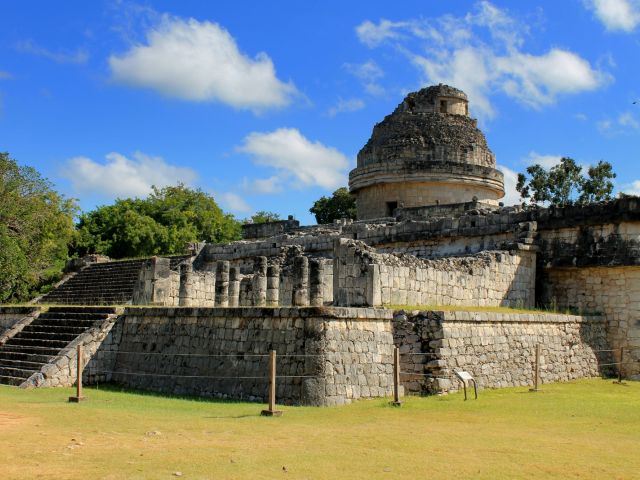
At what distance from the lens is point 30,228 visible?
32.8m

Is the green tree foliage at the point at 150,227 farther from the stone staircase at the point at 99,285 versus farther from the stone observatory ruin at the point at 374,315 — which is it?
the stone observatory ruin at the point at 374,315

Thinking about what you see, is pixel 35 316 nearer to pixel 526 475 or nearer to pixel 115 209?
pixel 526 475

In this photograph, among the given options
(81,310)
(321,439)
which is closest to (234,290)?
(81,310)

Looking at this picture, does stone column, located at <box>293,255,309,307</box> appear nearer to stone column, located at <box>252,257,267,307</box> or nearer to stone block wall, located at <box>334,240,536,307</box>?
stone block wall, located at <box>334,240,536,307</box>

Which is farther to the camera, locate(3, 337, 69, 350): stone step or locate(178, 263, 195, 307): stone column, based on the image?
locate(178, 263, 195, 307): stone column

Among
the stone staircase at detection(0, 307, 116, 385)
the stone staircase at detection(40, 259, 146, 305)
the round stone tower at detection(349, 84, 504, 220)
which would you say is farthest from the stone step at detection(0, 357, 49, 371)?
the round stone tower at detection(349, 84, 504, 220)

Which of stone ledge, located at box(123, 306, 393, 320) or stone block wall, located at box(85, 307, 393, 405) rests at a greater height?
stone ledge, located at box(123, 306, 393, 320)

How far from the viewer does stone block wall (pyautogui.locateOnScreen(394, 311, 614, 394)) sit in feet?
45.1

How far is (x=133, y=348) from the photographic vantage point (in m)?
16.4

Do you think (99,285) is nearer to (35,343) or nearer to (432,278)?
(35,343)

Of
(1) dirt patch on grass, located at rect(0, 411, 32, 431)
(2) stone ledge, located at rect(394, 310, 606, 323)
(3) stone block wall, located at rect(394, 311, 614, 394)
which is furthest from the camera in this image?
(2) stone ledge, located at rect(394, 310, 606, 323)

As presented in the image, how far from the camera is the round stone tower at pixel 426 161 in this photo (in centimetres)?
2797

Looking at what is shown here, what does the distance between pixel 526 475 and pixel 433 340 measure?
5.98 m

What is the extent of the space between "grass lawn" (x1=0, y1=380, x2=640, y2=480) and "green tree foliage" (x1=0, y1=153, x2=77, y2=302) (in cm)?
1779
